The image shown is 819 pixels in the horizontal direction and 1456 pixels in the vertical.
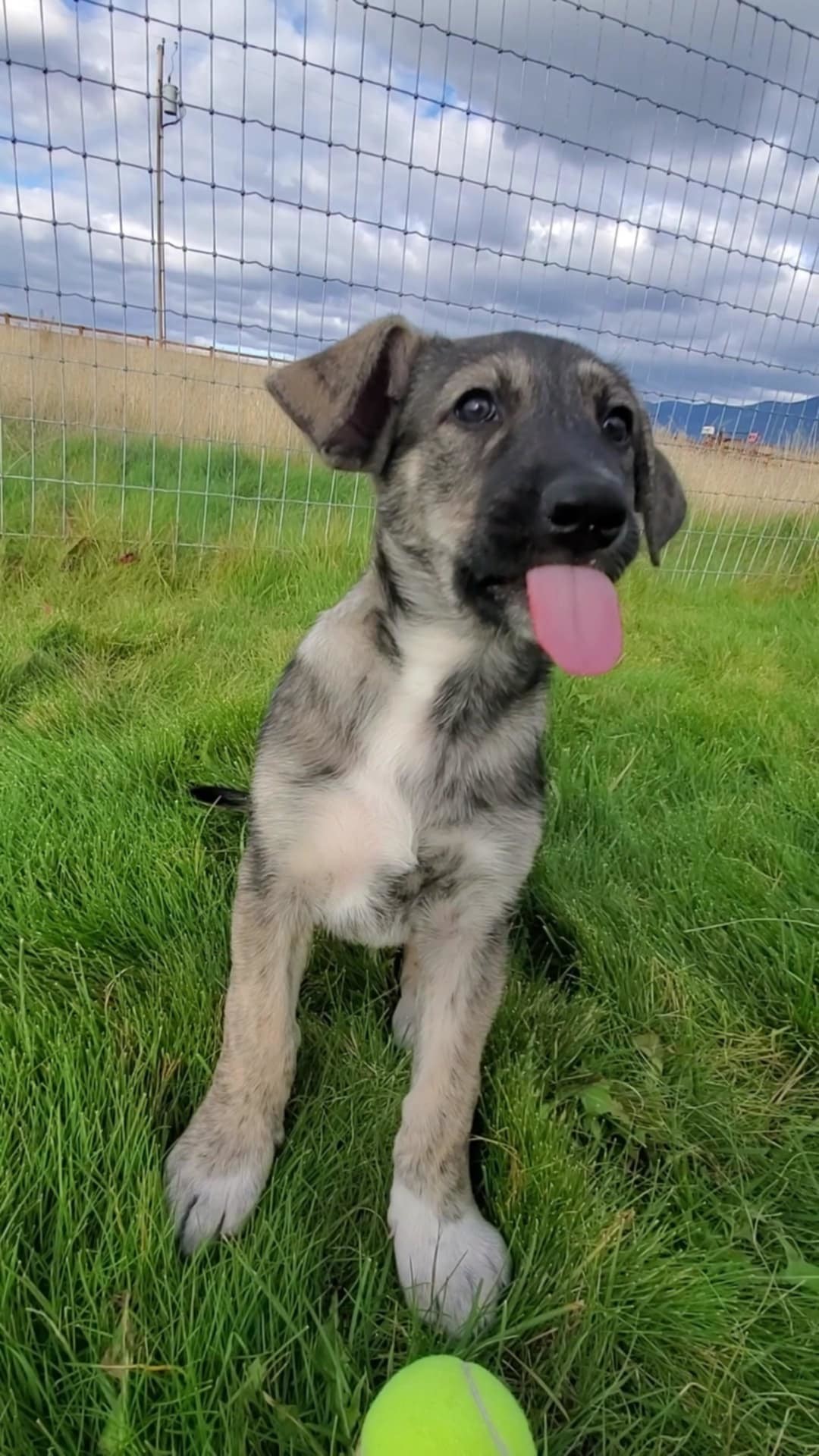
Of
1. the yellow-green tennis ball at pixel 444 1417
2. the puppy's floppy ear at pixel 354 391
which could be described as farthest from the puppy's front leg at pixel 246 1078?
the puppy's floppy ear at pixel 354 391

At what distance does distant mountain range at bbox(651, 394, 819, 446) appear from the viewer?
291 inches

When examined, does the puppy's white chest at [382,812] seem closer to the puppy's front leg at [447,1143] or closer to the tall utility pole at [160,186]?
the puppy's front leg at [447,1143]

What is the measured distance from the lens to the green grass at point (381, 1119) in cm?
146

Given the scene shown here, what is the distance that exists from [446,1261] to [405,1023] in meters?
0.67

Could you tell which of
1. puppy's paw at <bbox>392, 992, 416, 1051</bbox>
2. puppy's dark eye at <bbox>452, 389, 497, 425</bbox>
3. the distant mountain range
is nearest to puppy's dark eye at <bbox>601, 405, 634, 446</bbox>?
puppy's dark eye at <bbox>452, 389, 497, 425</bbox>

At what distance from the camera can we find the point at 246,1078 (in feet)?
6.39

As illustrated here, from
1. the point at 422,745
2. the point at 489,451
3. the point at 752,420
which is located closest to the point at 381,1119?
the point at 422,745

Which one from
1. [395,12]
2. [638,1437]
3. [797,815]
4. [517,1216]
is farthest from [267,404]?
[638,1437]

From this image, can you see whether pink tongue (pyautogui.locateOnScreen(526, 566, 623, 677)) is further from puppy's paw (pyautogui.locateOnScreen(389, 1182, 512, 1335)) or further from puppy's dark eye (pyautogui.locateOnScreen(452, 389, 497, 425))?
puppy's paw (pyautogui.locateOnScreen(389, 1182, 512, 1335))

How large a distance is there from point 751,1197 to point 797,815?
1.65 m

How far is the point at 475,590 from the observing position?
1.94 m

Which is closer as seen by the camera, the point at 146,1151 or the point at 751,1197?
the point at 146,1151

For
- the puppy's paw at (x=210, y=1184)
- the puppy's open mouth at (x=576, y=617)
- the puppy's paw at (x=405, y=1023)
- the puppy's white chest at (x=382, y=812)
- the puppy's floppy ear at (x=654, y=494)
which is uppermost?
the puppy's floppy ear at (x=654, y=494)

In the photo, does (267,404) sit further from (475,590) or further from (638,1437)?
(638,1437)
